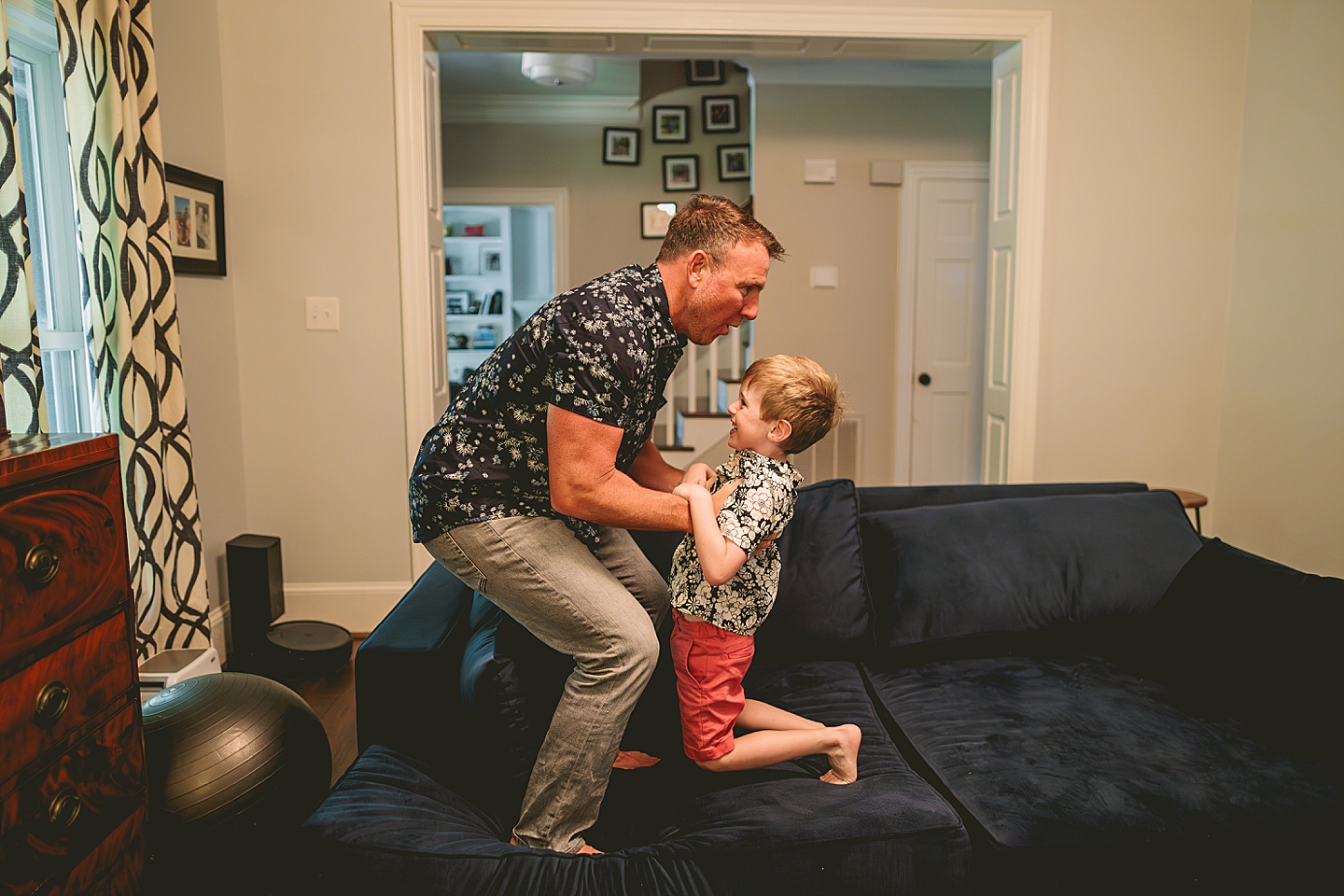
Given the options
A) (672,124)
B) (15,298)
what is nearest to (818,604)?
(15,298)

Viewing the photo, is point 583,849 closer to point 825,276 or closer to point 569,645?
point 569,645

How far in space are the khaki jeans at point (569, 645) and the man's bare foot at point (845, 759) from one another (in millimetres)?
363

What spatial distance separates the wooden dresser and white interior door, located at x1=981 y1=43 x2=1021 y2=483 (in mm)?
3216

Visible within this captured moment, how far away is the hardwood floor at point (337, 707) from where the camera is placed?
2.48 meters

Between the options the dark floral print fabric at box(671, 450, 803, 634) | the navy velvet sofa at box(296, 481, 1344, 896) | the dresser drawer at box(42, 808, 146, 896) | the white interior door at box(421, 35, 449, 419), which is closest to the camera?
the dresser drawer at box(42, 808, 146, 896)

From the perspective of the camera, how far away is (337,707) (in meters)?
2.81

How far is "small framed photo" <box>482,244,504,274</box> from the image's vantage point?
838 cm

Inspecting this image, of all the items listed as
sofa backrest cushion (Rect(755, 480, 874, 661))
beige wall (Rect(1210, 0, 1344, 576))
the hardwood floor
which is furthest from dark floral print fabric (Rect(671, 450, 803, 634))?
beige wall (Rect(1210, 0, 1344, 576))

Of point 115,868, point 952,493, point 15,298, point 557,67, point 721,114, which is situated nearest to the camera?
point 115,868

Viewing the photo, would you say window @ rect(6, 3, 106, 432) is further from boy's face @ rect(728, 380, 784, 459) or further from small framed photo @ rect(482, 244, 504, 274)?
small framed photo @ rect(482, 244, 504, 274)

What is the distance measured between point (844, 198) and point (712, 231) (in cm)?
391

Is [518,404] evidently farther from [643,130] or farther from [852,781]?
[643,130]

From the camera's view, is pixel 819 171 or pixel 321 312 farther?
pixel 819 171

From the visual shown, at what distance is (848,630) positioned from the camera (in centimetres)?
210
